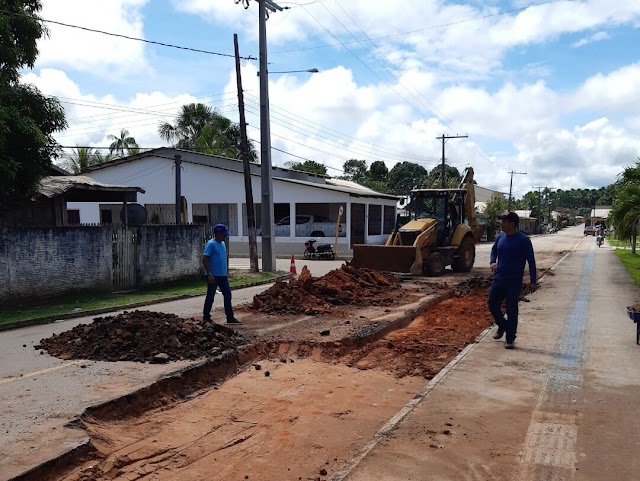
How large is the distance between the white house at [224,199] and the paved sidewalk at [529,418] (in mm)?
24551

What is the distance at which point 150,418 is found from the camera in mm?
5984

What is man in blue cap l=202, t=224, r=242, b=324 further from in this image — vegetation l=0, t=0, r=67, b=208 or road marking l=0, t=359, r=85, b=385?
vegetation l=0, t=0, r=67, b=208

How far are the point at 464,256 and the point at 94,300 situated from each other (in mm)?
12983

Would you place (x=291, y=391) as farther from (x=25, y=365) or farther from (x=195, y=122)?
(x=195, y=122)

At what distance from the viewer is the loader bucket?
18.4 meters

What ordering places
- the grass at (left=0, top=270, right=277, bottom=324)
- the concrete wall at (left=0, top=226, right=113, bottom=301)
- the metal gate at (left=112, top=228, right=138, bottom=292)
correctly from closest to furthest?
the grass at (left=0, top=270, right=277, bottom=324), the concrete wall at (left=0, top=226, right=113, bottom=301), the metal gate at (left=112, top=228, right=138, bottom=292)

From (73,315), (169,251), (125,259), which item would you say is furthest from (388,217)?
(73,315)

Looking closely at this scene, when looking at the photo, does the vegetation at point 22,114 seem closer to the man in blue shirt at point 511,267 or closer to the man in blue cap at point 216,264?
the man in blue cap at point 216,264

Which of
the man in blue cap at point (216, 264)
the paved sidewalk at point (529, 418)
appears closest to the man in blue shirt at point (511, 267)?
the paved sidewalk at point (529, 418)

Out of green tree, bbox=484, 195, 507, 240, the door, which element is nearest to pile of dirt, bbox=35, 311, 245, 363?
the door

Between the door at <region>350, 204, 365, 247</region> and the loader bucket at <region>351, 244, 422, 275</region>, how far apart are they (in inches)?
564

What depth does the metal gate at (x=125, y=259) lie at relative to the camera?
15508 millimetres

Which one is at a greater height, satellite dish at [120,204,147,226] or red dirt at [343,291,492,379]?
satellite dish at [120,204,147,226]

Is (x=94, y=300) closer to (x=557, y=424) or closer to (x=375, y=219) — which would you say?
(x=557, y=424)
